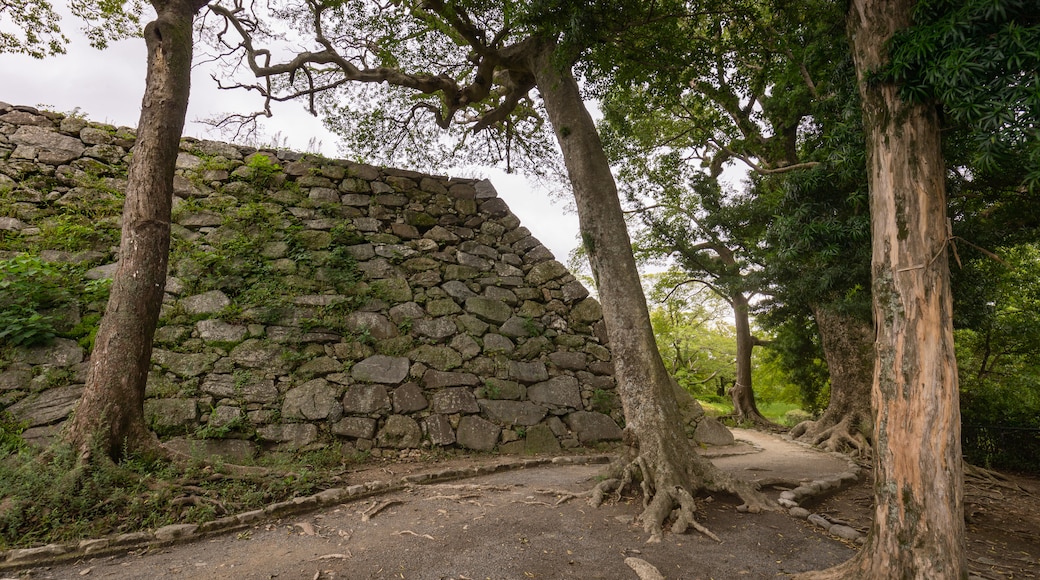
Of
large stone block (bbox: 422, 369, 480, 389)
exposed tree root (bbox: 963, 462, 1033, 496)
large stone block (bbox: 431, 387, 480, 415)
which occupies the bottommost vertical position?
exposed tree root (bbox: 963, 462, 1033, 496)

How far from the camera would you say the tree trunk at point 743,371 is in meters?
11.8

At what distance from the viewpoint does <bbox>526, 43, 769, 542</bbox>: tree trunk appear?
405cm

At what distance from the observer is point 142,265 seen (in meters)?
3.97

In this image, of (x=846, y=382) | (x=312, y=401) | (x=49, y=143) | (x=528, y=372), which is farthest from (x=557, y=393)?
(x=49, y=143)

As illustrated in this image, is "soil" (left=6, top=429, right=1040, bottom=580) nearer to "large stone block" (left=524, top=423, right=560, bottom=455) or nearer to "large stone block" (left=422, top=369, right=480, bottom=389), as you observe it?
"large stone block" (left=524, top=423, right=560, bottom=455)

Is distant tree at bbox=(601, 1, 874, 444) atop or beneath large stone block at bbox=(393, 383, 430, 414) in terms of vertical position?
atop

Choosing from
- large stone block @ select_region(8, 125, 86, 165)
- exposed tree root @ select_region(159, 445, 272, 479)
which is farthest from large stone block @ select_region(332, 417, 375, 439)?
large stone block @ select_region(8, 125, 86, 165)

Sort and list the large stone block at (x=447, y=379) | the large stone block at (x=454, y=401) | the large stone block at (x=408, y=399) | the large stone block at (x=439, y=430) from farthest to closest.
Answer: the large stone block at (x=447, y=379), the large stone block at (x=454, y=401), the large stone block at (x=408, y=399), the large stone block at (x=439, y=430)

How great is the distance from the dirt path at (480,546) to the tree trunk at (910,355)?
720mm

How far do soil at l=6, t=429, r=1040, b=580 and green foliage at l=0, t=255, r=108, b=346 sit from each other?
3.37 meters

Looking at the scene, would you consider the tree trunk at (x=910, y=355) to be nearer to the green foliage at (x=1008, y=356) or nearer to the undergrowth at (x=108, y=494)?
the undergrowth at (x=108, y=494)

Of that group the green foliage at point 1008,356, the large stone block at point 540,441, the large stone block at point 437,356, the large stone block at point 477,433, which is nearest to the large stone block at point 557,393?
the large stone block at point 540,441

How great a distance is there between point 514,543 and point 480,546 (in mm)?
249

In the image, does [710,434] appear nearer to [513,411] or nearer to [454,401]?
[513,411]
